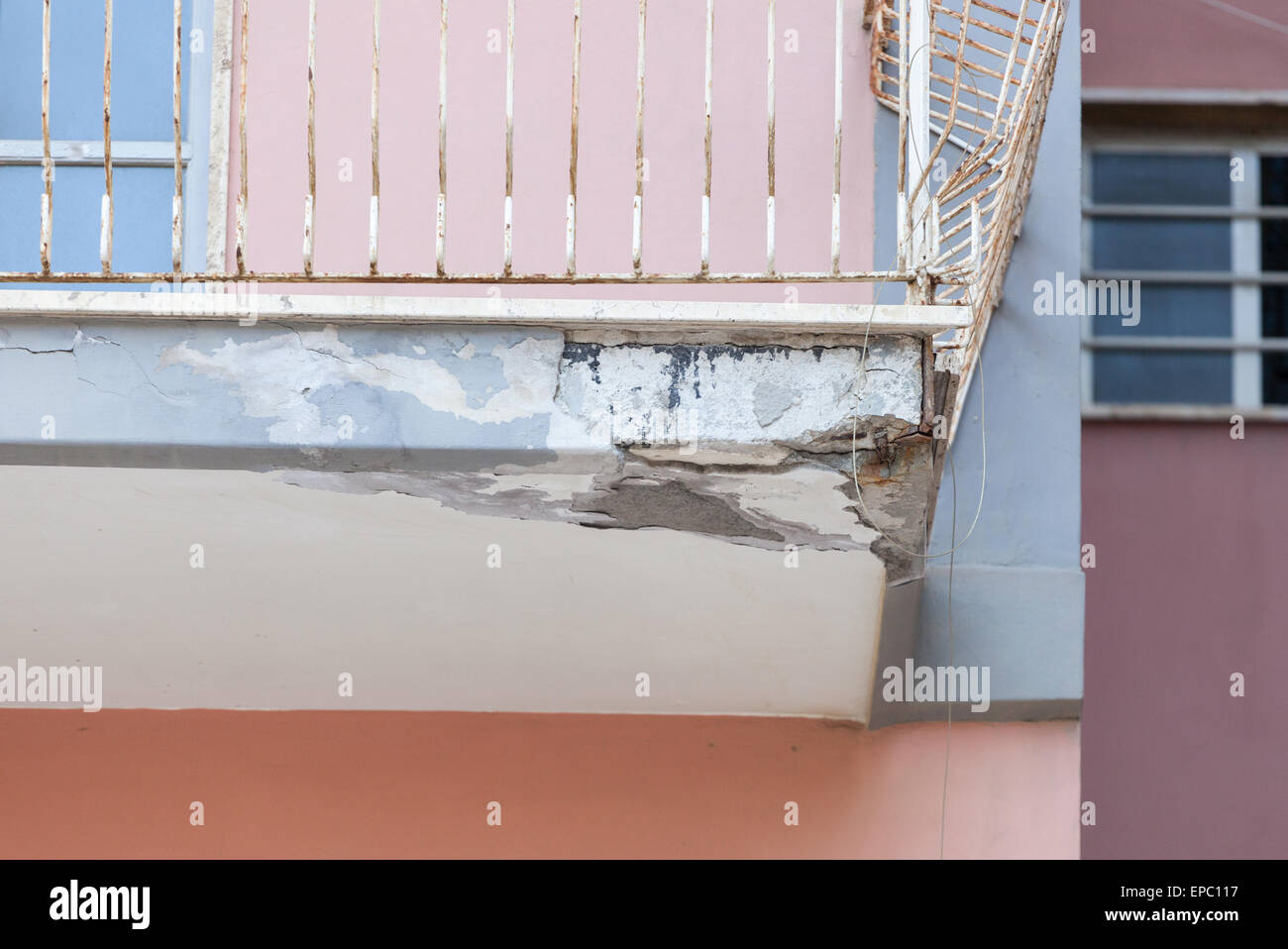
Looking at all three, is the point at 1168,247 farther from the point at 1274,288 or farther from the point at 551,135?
the point at 551,135

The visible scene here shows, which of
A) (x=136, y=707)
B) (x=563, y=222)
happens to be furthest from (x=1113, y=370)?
(x=136, y=707)

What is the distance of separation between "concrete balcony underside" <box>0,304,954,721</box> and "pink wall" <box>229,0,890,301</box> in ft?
3.50

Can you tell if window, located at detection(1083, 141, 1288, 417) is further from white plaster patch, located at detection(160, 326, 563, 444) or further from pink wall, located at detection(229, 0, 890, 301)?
white plaster patch, located at detection(160, 326, 563, 444)

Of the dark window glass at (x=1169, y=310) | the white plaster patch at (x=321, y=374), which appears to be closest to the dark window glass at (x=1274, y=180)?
the dark window glass at (x=1169, y=310)

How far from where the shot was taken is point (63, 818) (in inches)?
152

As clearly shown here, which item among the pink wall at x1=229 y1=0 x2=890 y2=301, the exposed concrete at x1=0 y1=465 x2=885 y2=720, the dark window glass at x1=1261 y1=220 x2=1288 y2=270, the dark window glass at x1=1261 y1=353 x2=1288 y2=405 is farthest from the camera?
the dark window glass at x1=1261 y1=220 x2=1288 y2=270

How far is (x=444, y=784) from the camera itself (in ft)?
12.7

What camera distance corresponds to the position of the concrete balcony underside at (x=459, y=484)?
9.44 ft

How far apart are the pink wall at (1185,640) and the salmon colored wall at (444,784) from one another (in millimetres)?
1114

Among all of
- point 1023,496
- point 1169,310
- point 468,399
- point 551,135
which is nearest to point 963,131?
point 1023,496

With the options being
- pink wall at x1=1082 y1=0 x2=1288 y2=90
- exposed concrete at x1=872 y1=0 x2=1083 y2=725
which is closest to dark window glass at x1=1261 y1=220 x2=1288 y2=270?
pink wall at x1=1082 y1=0 x2=1288 y2=90

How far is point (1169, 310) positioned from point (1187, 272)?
6.2 inches

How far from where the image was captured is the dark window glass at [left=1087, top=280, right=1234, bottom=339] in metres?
4.97
